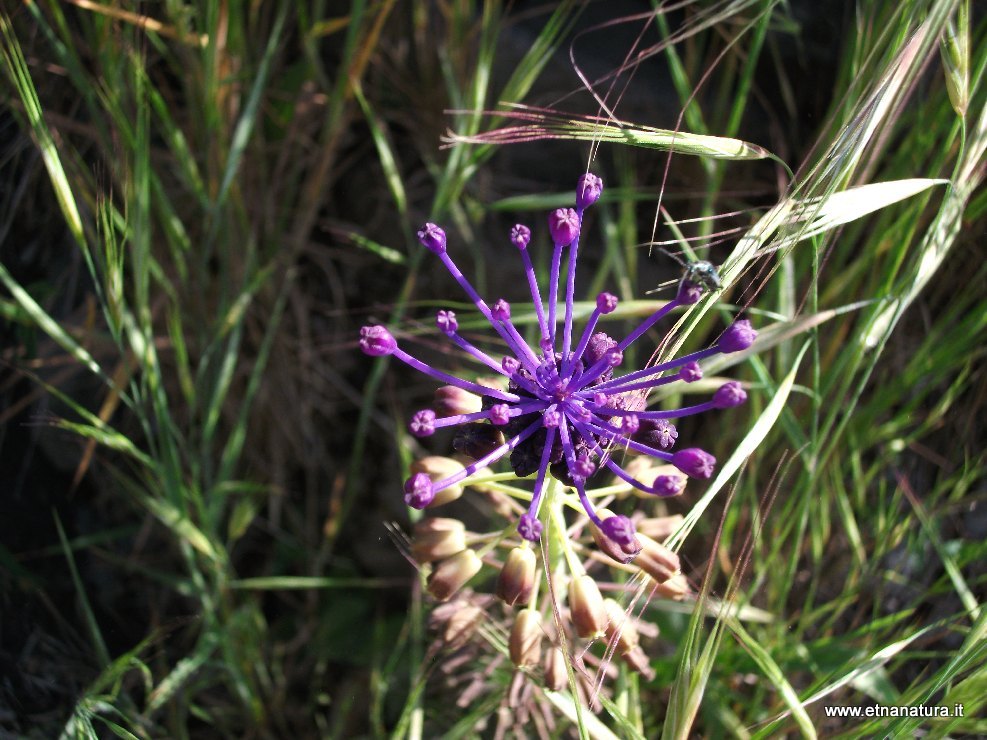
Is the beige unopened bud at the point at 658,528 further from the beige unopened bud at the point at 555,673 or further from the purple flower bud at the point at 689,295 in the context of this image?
the purple flower bud at the point at 689,295

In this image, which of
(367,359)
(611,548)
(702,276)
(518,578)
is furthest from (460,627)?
(367,359)

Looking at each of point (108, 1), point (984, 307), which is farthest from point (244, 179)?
point (984, 307)

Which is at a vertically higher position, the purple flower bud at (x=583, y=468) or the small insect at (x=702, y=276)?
the small insect at (x=702, y=276)

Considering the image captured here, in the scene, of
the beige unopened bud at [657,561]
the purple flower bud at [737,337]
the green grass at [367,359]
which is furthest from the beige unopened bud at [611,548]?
the purple flower bud at [737,337]

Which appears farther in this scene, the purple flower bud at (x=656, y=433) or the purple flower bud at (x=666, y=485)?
the purple flower bud at (x=656, y=433)

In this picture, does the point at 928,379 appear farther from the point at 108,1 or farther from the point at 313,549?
the point at 108,1

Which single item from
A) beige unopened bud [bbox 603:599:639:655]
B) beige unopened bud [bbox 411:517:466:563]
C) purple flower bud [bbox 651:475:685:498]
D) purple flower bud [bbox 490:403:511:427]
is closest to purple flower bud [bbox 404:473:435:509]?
purple flower bud [bbox 490:403:511:427]

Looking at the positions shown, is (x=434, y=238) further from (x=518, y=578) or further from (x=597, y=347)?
(x=518, y=578)
